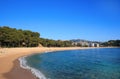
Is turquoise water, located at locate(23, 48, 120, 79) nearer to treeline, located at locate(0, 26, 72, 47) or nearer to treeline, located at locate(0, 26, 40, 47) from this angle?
treeline, located at locate(0, 26, 40, 47)

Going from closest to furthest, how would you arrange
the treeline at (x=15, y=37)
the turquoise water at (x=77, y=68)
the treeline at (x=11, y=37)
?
the turquoise water at (x=77, y=68)
the treeline at (x=11, y=37)
the treeline at (x=15, y=37)

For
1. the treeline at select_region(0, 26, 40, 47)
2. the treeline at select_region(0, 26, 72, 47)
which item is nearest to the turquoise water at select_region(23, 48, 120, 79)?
the treeline at select_region(0, 26, 40, 47)


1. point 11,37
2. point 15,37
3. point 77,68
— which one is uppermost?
point 15,37

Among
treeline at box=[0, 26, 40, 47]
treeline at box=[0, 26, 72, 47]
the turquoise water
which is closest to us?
the turquoise water

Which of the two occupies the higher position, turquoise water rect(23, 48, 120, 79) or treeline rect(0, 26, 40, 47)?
treeline rect(0, 26, 40, 47)

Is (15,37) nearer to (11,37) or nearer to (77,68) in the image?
(11,37)

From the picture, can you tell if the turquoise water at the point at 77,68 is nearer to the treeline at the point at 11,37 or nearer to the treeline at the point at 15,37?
the treeline at the point at 11,37

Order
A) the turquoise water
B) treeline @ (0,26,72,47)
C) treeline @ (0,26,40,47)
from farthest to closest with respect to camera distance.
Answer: treeline @ (0,26,72,47) → treeline @ (0,26,40,47) → the turquoise water

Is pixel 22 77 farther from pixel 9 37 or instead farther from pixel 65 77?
pixel 9 37

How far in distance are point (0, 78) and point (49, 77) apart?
498 centimetres

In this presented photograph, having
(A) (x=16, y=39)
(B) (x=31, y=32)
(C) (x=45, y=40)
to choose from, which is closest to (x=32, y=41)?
(B) (x=31, y=32)

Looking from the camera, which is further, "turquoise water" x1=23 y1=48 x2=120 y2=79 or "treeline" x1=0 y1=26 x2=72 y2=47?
"treeline" x1=0 y1=26 x2=72 y2=47

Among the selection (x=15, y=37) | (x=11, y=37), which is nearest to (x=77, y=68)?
(x=11, y=37)

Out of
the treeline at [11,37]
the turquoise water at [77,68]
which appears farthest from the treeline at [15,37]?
the turquoise water at [77,68]
